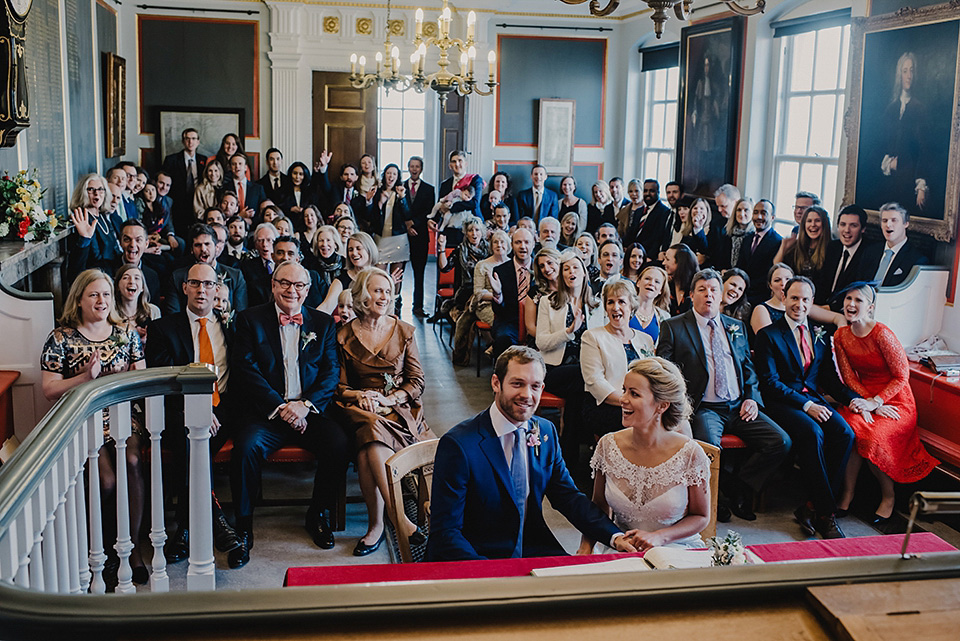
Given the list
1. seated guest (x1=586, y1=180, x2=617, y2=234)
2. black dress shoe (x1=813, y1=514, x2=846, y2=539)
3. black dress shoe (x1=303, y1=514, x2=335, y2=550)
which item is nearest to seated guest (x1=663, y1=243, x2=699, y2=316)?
black dress shoe (x1=813, y1=514, x2=846, y2=539)

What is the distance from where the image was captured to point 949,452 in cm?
486

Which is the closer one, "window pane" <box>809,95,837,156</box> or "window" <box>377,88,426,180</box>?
"window pane" <box>809,95,837,156</box>

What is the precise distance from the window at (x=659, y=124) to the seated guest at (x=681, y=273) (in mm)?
5172

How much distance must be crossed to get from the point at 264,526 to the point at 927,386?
3753 millimetres

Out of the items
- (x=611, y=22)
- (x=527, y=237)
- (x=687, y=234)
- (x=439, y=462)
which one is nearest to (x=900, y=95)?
(x=687, y=234)

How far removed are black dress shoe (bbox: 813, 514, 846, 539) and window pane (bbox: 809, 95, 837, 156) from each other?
178 inches

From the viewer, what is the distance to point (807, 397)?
16.5 ft

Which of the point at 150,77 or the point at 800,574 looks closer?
the point at 800,574

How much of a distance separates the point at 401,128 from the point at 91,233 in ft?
22.9

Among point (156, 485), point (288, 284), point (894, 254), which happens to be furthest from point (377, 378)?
point (894, 254)

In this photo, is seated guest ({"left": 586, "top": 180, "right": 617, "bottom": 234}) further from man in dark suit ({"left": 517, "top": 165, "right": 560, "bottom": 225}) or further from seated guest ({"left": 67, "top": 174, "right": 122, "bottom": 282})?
seated guest ({"left": 67, "top": 174, "right": 122, "bottom": 282})

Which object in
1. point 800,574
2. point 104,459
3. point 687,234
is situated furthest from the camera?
point 687,234

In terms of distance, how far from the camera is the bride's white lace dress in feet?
10.4

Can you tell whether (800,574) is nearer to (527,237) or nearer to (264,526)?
(264,526)
